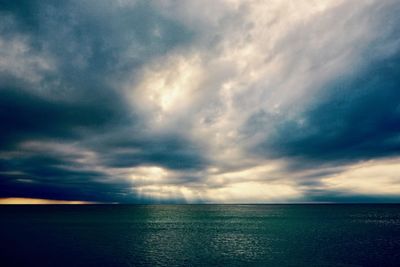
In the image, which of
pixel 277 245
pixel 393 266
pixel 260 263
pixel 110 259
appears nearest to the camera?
pixel 393 266

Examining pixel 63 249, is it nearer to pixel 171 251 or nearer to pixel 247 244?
pixel 171 251

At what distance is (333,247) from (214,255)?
91.3 ft

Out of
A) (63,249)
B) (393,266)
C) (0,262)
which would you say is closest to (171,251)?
(63,249)

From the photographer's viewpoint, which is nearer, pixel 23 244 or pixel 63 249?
pixel 63 249

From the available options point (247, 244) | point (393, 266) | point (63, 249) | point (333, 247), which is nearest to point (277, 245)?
point (247, 244)

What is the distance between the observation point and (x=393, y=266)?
41.5 meters

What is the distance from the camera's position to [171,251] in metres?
→ 55.3

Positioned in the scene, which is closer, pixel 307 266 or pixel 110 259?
pixel 307 266

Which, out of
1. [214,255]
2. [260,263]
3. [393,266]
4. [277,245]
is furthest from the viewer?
[277,245]

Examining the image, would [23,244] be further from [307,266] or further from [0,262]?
[307,266]

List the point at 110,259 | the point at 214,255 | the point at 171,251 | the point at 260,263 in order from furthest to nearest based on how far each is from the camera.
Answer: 1. the point at 171,251
2. the point at 214,255
3. the point at 110,259
4. the point at 260,263

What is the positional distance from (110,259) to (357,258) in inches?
1786

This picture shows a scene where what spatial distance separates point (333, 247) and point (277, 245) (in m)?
12.0

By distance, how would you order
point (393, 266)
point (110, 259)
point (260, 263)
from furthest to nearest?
point (110, 259)
point (260, 263)
point (393, 266)
